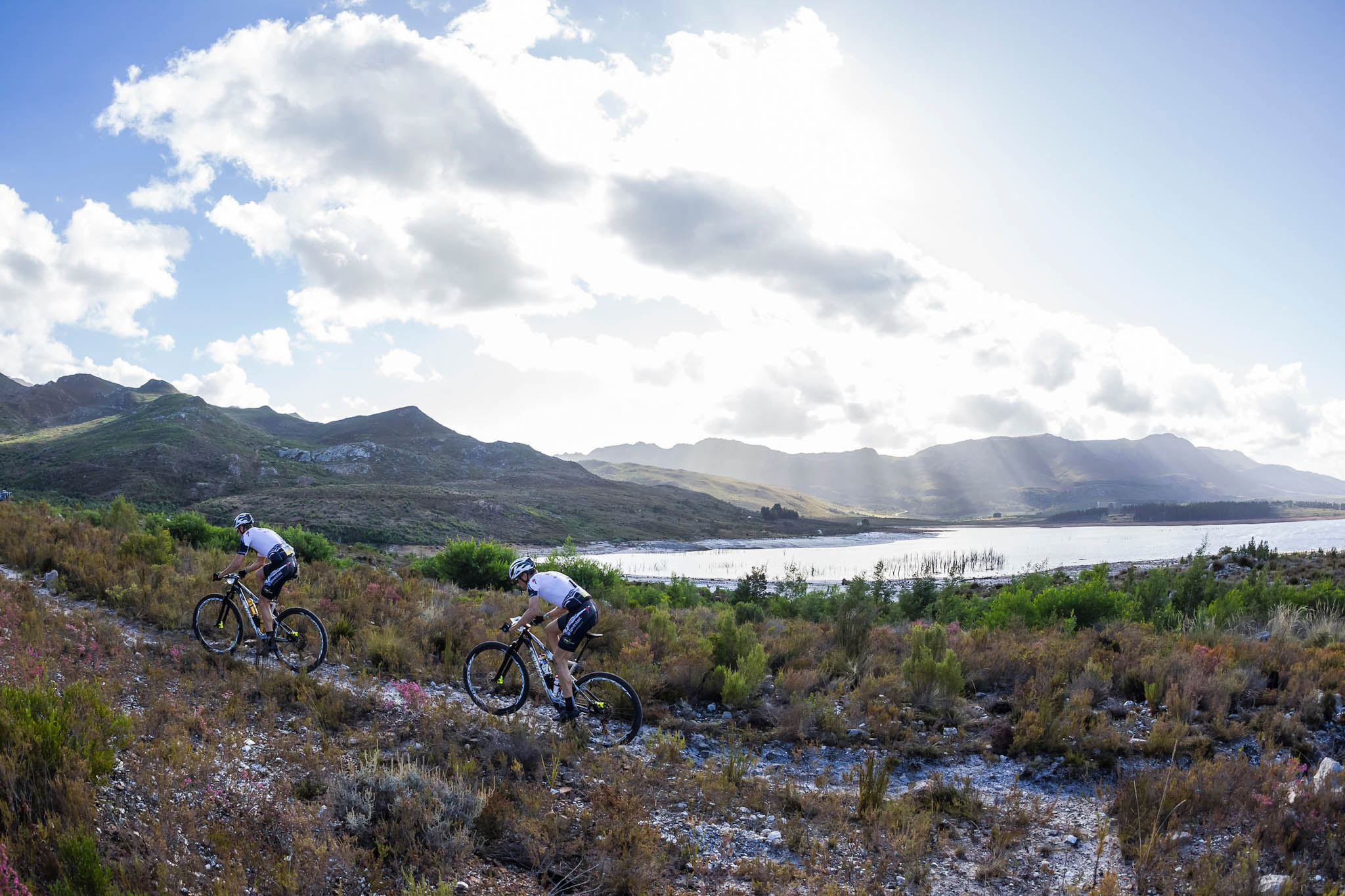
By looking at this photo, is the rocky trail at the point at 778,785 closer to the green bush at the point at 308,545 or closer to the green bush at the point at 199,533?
the green bush at the point at 199,533

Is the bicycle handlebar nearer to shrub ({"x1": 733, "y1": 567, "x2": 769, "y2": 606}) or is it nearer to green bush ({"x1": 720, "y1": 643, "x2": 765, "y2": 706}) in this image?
green bush ({"x1": 720, "y1": 643, "x2": 765, "y2": 706})

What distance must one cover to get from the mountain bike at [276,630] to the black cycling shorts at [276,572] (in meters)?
0.26

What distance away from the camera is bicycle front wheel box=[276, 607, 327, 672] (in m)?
9.89

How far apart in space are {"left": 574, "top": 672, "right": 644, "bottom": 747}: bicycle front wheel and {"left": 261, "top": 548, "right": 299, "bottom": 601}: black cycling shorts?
4.93 meters

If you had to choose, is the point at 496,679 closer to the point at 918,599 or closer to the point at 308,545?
the point at 308,545

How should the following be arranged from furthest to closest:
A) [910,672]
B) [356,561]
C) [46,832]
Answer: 1. [356,561]
2. [910,672]
3. [46,832]

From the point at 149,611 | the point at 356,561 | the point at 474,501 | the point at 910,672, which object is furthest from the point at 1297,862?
the point at 474,501

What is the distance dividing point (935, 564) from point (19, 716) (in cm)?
6757

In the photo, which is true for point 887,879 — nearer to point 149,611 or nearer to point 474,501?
point 149,611

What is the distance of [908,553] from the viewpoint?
3361 inches

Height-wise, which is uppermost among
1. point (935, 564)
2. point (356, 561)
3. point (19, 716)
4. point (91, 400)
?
point (91, 400)

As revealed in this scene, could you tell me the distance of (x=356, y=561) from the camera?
94.4 feet

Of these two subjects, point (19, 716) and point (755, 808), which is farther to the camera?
point (755, 808)

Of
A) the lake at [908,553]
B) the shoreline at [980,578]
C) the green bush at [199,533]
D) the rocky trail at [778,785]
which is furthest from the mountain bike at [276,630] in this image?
the lake at [908,553]
